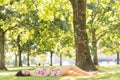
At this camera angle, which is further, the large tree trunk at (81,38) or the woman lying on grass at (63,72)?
the large tree trunk at (81,38)

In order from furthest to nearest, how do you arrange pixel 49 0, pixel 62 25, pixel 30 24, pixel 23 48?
pixel 23 48 < pixel 62 25 < pixel 30 24 < pixel 49 0

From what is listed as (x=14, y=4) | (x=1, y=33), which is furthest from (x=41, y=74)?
(x=1, y=33)

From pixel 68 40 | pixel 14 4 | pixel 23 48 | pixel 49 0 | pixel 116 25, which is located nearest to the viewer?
pixel 49 0

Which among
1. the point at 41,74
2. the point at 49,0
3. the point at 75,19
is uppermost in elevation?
the point at 49,0

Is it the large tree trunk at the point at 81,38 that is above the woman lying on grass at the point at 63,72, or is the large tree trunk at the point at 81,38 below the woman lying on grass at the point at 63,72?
above

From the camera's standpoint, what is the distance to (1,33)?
34.0 meters

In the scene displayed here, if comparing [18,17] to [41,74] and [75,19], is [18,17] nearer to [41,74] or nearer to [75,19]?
[75,19]

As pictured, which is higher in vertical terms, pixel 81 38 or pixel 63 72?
pixel 81 38

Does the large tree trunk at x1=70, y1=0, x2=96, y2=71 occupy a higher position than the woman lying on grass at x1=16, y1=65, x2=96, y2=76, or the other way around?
the large tree trunk at x1=70, y1=0, x2=96, y2=71

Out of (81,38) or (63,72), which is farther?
(81,38)

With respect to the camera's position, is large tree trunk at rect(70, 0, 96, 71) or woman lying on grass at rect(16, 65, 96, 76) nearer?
woman lying on grass at rect(16, 65, 96, 76)

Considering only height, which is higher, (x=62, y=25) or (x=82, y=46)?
(x=62, y=25)

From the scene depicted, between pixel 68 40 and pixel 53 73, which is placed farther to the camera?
pixel 68 40

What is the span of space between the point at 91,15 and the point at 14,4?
54.3 feet
